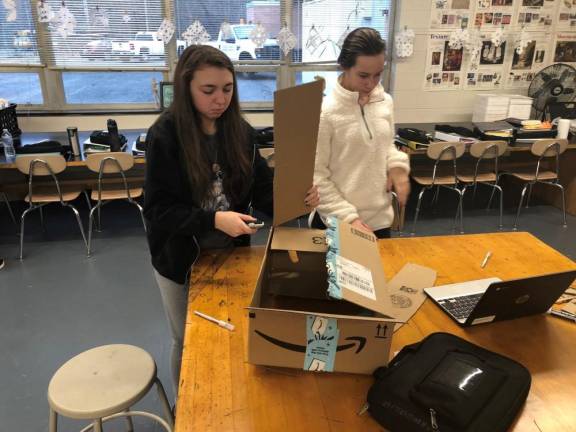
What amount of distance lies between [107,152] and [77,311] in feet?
3.89

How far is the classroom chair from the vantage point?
4.03 feet

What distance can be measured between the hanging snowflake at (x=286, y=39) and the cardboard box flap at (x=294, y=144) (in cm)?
326

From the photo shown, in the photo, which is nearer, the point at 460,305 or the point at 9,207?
the point at 460,305

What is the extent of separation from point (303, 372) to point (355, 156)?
895 mm

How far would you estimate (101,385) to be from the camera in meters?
1.30

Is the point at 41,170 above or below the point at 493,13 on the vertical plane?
below

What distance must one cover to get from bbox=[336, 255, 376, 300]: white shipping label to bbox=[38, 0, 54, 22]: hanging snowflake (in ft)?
12.9

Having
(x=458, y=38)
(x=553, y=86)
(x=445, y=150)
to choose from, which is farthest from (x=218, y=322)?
(x=553, y=86)

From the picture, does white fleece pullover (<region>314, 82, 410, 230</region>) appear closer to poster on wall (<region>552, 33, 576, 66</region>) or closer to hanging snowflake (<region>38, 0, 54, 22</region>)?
hanging snowflake (<region>38, 0, 54, 22</region>)

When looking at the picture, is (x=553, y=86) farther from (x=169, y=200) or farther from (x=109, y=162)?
(x=169, y=200)

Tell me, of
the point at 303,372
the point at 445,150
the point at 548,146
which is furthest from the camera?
the point at 548,146

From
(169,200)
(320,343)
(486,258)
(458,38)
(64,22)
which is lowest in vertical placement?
(486,258)

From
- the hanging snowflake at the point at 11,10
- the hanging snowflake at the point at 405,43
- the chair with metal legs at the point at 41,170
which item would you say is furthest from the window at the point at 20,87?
the hanging snowflake at the point at 405,43

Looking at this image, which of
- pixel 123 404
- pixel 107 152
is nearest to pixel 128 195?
pixel 107 152
